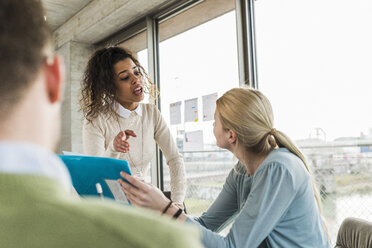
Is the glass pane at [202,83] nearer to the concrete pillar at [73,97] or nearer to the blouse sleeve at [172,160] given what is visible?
the blouse sleeve at [172,160]

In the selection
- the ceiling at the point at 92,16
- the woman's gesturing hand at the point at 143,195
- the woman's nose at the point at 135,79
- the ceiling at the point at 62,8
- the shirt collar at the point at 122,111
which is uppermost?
the ceiling at the point at 62,8

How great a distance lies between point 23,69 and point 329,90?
2.19 metres

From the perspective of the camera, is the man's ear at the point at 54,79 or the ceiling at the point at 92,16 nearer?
the man's ear at the point at 54,79

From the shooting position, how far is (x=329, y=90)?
224cm

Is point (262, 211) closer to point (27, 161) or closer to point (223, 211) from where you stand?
point (223, 211)

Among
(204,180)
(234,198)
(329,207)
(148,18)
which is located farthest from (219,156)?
(148,18)

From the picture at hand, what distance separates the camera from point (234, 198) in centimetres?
155

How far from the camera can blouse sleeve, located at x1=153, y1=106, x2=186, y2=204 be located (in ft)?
6.28

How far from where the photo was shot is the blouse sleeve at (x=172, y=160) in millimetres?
1914

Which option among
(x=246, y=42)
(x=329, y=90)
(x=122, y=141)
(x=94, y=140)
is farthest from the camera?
(x=246, y=42)

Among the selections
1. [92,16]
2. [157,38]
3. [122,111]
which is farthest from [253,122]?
[92,16]

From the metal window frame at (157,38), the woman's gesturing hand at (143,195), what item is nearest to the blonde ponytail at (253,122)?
the woman's gesturing hand at (143,195)

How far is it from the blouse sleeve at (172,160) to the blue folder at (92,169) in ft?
2.69

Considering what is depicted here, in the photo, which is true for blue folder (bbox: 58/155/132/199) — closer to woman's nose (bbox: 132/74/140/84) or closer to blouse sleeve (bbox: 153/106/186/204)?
blouse sleeve (bbox: 153/106/186/204)
